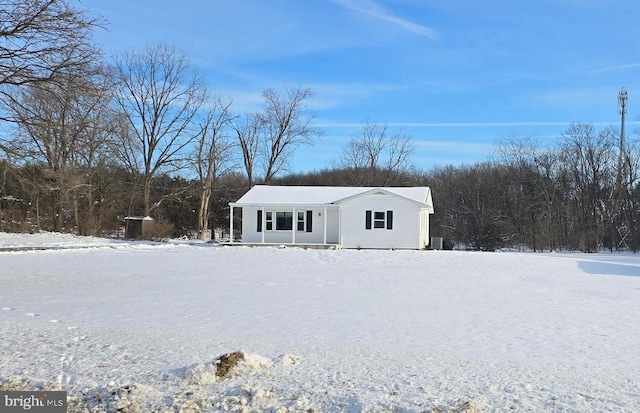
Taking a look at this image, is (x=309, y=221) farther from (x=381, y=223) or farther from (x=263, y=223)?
(x=381, y=223)

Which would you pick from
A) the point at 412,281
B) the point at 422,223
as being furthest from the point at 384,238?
the point at 412,281

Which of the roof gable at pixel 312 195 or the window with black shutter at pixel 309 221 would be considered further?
the window with black shutter at pixel 309 221

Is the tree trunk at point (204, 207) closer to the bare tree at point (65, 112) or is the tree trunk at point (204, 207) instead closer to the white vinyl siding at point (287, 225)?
the white vinyl siding at point (287, 225)

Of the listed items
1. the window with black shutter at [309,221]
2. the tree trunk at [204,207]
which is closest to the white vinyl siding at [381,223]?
the window with black shutter at [309,221]

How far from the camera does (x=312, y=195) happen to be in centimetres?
3275

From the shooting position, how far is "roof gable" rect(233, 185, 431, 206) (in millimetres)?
30938

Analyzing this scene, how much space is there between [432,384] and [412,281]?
416 inches

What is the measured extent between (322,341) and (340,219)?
22.9 meters

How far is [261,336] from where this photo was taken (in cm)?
812

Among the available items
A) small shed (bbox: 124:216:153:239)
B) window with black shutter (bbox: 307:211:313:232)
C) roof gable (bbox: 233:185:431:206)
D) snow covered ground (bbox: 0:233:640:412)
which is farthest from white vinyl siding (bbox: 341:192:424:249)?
small shed (bbox: 124:216:153:239)

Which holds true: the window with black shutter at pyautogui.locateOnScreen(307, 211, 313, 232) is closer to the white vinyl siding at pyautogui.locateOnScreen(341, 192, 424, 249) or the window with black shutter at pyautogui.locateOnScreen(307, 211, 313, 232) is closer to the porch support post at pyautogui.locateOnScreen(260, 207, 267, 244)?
the white vinyl siding at pyautogui.locateOnScreen(341, 192, 424, 249)

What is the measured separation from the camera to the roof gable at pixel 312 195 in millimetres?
30938

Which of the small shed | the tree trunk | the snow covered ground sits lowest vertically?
the snow covered ground

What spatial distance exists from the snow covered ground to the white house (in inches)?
517
